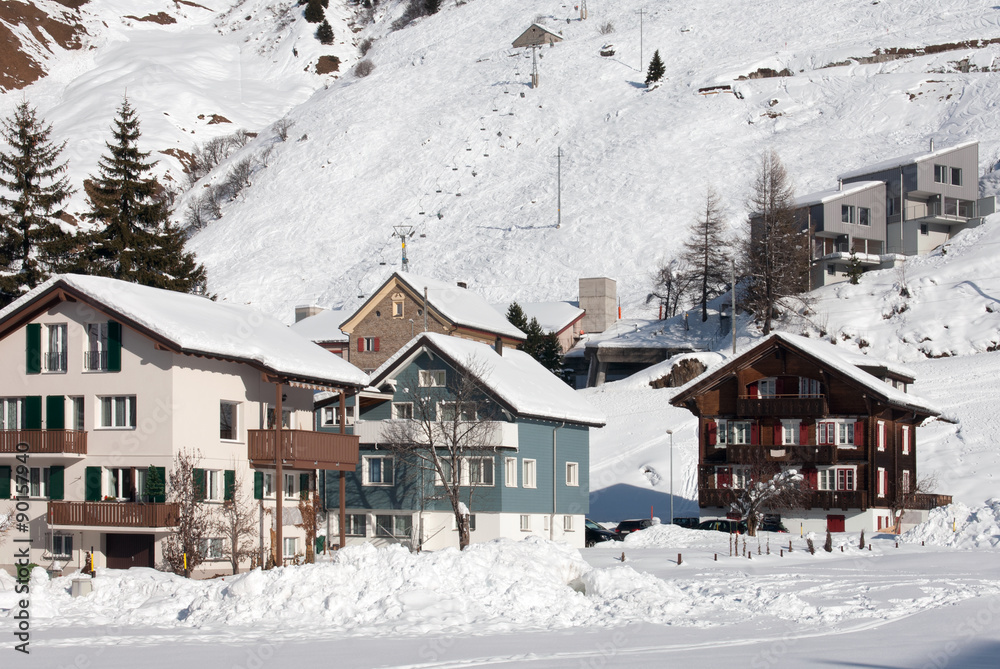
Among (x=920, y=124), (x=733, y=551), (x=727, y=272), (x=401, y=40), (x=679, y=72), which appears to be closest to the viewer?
(x=733, y=551)

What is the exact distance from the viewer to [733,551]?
1642 inches

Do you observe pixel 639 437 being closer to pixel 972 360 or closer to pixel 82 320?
pixel 972 360

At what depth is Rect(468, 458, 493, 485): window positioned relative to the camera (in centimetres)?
4641

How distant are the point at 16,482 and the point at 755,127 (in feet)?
328

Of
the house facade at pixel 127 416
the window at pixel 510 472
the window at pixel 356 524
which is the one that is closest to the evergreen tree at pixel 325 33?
the window at pixel 356 524

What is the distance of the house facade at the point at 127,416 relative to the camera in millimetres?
35781

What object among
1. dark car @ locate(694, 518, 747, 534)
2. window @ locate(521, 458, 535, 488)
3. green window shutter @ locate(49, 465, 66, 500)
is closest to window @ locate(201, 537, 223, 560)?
green window shutter @ locate(49, 465, 66, 500)

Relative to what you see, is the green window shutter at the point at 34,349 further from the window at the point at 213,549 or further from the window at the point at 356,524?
the window at the point at 356,524

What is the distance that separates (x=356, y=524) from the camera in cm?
4753

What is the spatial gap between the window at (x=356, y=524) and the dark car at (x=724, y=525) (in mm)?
14427

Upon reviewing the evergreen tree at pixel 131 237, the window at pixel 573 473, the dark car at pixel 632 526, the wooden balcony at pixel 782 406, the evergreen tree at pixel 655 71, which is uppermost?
the evergreen tree at pixel 655 71

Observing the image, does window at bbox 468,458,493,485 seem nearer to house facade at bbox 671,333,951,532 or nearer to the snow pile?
house facade at bbox 671,333,951,532

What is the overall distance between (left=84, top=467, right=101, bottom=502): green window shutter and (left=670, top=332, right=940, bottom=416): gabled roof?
28.7 meters

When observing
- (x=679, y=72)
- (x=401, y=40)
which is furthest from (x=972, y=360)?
(x=401, y=40)
